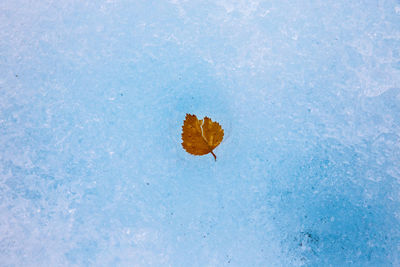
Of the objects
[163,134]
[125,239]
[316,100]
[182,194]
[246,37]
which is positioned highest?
[246,37]

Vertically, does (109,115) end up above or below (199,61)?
below

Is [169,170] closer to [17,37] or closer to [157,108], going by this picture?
[157,108]

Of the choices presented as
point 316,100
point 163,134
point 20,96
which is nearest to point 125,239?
point 163,134
